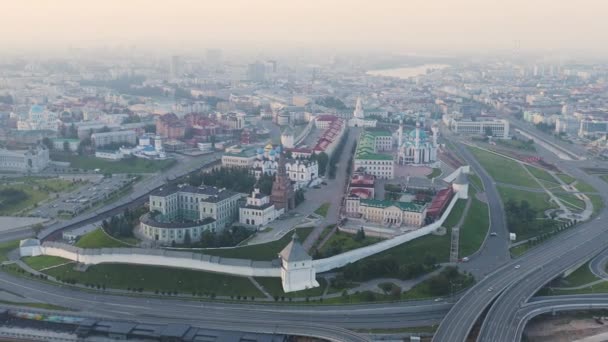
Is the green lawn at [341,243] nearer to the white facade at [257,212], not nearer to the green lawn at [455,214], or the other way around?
the white facade at [257,212]

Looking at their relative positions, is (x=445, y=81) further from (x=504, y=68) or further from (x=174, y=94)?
(x=174, y=94)

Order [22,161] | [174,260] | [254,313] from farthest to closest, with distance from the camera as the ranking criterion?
1. [22,161]
2. [174,260]
3. [254,313]

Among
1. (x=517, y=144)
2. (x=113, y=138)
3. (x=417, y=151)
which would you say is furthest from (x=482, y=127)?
(x=113, y=138)

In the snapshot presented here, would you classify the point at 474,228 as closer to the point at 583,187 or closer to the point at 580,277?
the point at 580,277

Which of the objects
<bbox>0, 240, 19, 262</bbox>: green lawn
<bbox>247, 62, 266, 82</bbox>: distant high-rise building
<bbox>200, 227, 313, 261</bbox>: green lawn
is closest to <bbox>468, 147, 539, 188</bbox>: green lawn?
<bbox>200, 227, 313, 261</bbox>: green lawn

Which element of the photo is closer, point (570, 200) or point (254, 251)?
point (254, 251)

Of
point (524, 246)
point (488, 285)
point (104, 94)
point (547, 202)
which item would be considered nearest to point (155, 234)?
point (488, 285)

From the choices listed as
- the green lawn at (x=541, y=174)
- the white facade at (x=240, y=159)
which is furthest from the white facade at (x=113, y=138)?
the green lawn at (x=541, y=174)

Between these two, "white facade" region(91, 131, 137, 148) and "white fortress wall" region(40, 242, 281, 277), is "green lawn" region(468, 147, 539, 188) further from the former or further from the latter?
"white facade" region(91, 131, 137, 148)
